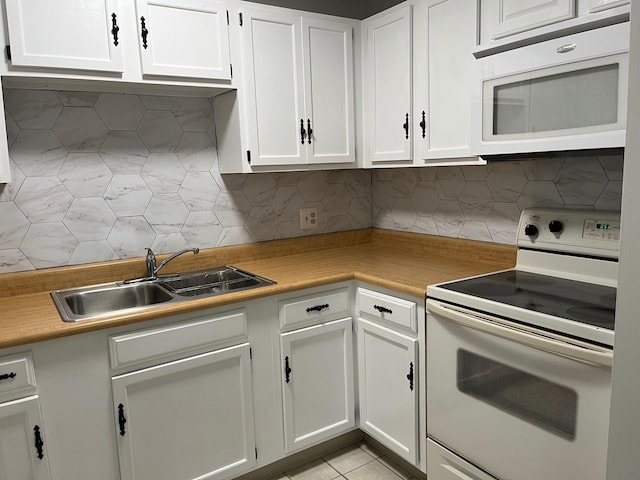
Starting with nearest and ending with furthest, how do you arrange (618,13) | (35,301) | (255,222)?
(618,13) → (35,301) → (255,222)

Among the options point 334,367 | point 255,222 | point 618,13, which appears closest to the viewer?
point 618,13

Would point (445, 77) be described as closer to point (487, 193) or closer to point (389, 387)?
point (487, 193)

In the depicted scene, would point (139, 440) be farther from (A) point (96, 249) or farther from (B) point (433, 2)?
(B) point (433, 2)

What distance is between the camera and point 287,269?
7.67 ft

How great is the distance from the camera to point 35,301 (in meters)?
1.91

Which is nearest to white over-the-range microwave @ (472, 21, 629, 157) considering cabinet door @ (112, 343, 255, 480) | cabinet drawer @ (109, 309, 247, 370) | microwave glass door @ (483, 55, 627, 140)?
microwave glass door @ (483, 55, 627, 140)

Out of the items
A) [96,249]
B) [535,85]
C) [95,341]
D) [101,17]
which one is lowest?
[95,341]

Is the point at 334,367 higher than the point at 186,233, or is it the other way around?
the point at 186,233

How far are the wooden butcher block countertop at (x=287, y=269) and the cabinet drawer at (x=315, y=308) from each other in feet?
0.23

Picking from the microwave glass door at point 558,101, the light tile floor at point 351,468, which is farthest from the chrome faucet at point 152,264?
the microwave glass door at point 558,101

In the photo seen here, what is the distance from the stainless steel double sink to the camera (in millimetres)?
2018

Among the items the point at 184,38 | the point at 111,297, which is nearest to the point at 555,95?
the point at 184,38

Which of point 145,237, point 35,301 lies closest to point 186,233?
point 145,237

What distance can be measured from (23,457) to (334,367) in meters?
1.21
